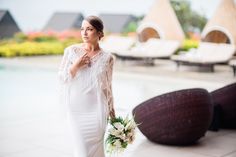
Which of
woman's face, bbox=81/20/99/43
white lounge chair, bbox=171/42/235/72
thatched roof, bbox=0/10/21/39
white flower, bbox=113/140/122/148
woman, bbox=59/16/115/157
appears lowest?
white flower, bbox=113/140/122/148

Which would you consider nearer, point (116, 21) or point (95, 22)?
point (95, 22)

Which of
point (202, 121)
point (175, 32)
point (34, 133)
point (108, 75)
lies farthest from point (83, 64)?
point (175, 32)

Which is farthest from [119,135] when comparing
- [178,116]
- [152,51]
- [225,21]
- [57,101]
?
[225,21]

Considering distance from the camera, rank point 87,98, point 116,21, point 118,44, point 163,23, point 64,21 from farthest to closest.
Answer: point 64,21
point 116,21
point 163,23
point 118,44
point 87,98

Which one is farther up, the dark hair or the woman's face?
the dark hair

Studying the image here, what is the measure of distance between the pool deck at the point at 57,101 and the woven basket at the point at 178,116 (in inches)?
5.4

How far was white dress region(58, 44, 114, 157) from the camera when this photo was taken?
3816 mm

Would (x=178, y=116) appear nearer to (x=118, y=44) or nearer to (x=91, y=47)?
(x=91, y=47)

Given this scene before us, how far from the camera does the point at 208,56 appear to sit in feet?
48.5

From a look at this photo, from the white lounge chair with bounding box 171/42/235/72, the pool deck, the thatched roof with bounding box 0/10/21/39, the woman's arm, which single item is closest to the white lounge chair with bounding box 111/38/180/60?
the pool deck

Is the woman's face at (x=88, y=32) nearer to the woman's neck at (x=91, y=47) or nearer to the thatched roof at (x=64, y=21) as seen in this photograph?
the woman's neck at (x=91, y=47)

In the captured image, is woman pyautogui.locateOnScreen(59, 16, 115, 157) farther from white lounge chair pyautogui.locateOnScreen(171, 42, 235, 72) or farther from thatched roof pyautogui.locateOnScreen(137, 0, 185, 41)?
thatched roof pyautogui.locateOnScreen(137, 0, 185, 41)

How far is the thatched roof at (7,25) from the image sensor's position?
24.3 metres

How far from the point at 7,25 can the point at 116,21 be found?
524 centimetres
